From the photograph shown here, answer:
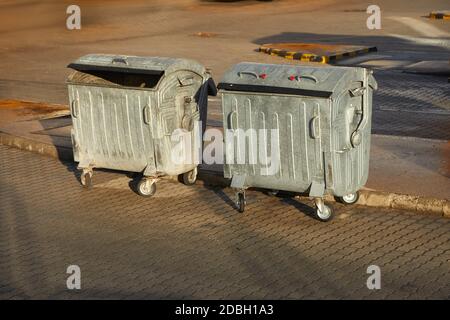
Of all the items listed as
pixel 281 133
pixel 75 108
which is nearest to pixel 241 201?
pixel 281 133

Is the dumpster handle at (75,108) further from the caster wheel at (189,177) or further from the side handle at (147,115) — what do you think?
the caster wheel at (189,177)

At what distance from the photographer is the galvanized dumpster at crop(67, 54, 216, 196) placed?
397 inches

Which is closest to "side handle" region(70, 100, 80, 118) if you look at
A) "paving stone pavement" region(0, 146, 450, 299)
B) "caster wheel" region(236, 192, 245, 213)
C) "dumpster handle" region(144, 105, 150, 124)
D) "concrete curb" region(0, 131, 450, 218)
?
"paving stone pavement" region(0, 146, 450, 299)

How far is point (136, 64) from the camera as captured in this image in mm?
10211

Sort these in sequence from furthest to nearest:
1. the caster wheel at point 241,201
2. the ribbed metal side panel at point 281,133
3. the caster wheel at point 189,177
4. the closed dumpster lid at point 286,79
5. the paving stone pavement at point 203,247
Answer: the caster wheel at point 189,177 < the caster wheel at point 241,201 < the ribbed metal side panel at point 281,133 < the closed dumpster lid at point 286,79 < the paving stone pavement at point 203,247

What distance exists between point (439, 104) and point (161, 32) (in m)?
14.0

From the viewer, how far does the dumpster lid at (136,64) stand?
396 inches

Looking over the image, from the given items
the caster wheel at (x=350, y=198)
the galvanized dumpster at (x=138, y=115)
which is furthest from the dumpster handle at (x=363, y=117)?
the galvanized dumpster at (x=138, y=115)

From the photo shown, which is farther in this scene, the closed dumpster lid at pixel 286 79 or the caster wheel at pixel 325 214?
the caster wheel at pixel 325 214

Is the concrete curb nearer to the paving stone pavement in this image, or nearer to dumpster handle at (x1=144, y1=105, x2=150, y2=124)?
the paving stone pavement

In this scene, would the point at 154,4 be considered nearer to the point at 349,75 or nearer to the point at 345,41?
the point at 345,41

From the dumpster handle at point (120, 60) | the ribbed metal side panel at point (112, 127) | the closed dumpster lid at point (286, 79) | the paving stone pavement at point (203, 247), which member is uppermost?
the dumpster handle at point (120, 60)

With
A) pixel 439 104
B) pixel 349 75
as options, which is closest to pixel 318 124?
pixel 349 75

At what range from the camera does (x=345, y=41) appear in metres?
24.7
